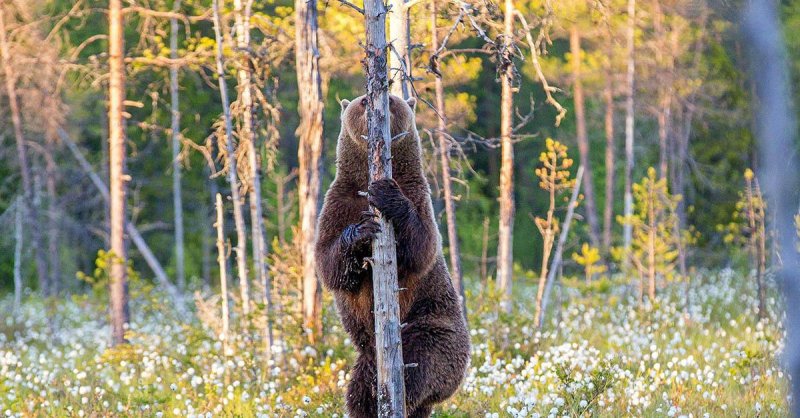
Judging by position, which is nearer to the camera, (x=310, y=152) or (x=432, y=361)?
(x=432, y=361)

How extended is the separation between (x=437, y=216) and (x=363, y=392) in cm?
650

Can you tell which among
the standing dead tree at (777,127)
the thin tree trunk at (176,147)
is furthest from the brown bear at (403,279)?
the thin tree trunk at (176,147)

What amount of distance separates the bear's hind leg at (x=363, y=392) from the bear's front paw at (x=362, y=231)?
100cm

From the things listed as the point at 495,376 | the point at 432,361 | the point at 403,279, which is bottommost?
the point at 495,376

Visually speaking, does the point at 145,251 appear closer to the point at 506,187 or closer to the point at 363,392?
the point at 506,187

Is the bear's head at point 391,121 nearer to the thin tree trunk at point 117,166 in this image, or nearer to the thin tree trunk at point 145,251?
the thin tree trunk at point 117,166

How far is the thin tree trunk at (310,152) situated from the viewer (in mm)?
10555

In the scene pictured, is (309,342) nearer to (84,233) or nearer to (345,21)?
(345,21)

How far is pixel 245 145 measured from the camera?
11.4 m

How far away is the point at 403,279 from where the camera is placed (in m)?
6.25

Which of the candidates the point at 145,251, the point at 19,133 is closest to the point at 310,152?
the point at 145,251

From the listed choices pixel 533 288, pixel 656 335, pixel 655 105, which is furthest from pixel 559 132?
pixel 656 335

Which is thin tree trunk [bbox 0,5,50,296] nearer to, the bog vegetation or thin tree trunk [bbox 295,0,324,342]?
the bog vegetation

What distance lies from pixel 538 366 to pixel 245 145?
445 centimetres
